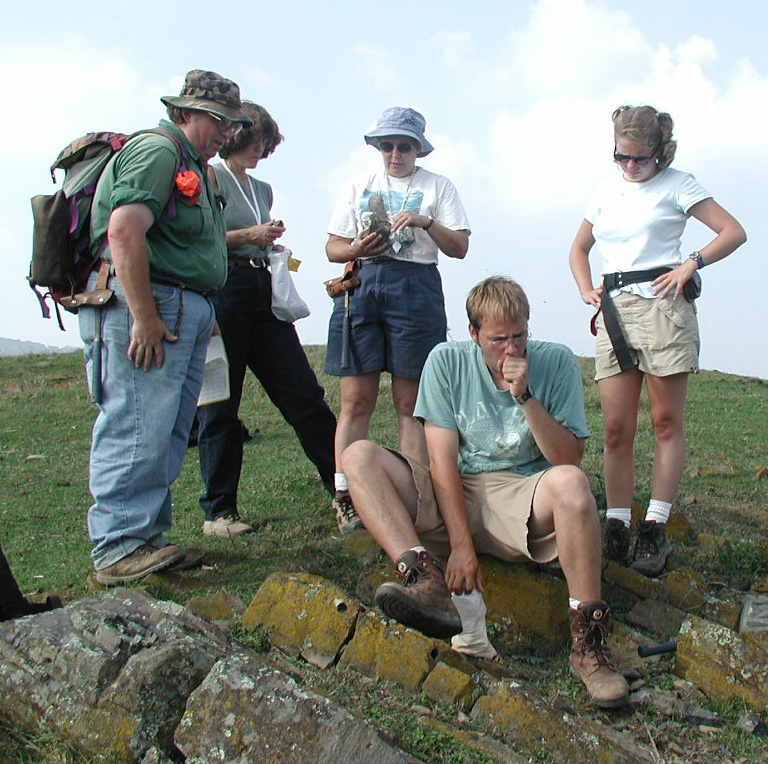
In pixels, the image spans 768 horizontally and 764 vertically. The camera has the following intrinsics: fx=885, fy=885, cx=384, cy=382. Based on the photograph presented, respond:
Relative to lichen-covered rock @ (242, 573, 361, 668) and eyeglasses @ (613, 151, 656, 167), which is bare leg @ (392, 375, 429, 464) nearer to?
lichen-covered rock @ (242, 573, 361, 668)

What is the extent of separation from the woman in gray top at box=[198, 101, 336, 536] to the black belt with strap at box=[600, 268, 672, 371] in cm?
184

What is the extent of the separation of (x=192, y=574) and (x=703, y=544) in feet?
9.47

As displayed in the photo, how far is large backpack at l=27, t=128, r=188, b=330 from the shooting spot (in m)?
→ 4.13

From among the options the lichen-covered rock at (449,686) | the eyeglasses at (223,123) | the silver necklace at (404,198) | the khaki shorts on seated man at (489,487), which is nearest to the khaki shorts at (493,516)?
the khaki shorts on seated man at (489,487)

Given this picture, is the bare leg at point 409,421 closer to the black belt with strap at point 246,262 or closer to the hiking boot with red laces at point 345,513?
the hiking boot with red laces at point 345,513

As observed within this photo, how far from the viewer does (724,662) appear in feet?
11.8

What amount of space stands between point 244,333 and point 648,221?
243 cm

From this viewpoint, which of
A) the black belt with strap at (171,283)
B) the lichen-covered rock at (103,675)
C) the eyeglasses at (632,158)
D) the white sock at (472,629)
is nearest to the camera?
the lichen-covered rock at (103,675)

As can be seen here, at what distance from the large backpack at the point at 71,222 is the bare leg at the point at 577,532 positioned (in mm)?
2223

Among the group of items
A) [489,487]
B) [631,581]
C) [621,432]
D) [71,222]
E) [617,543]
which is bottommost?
[631,581]

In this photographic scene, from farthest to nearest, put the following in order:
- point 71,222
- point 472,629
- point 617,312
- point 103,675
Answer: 1. point 617,312
2. point 71,222
3. point 472,629
4. point 103,675

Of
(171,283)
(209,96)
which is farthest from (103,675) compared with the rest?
(209,96)

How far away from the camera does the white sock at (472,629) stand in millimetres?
3729

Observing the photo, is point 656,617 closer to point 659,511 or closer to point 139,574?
point 659,511
